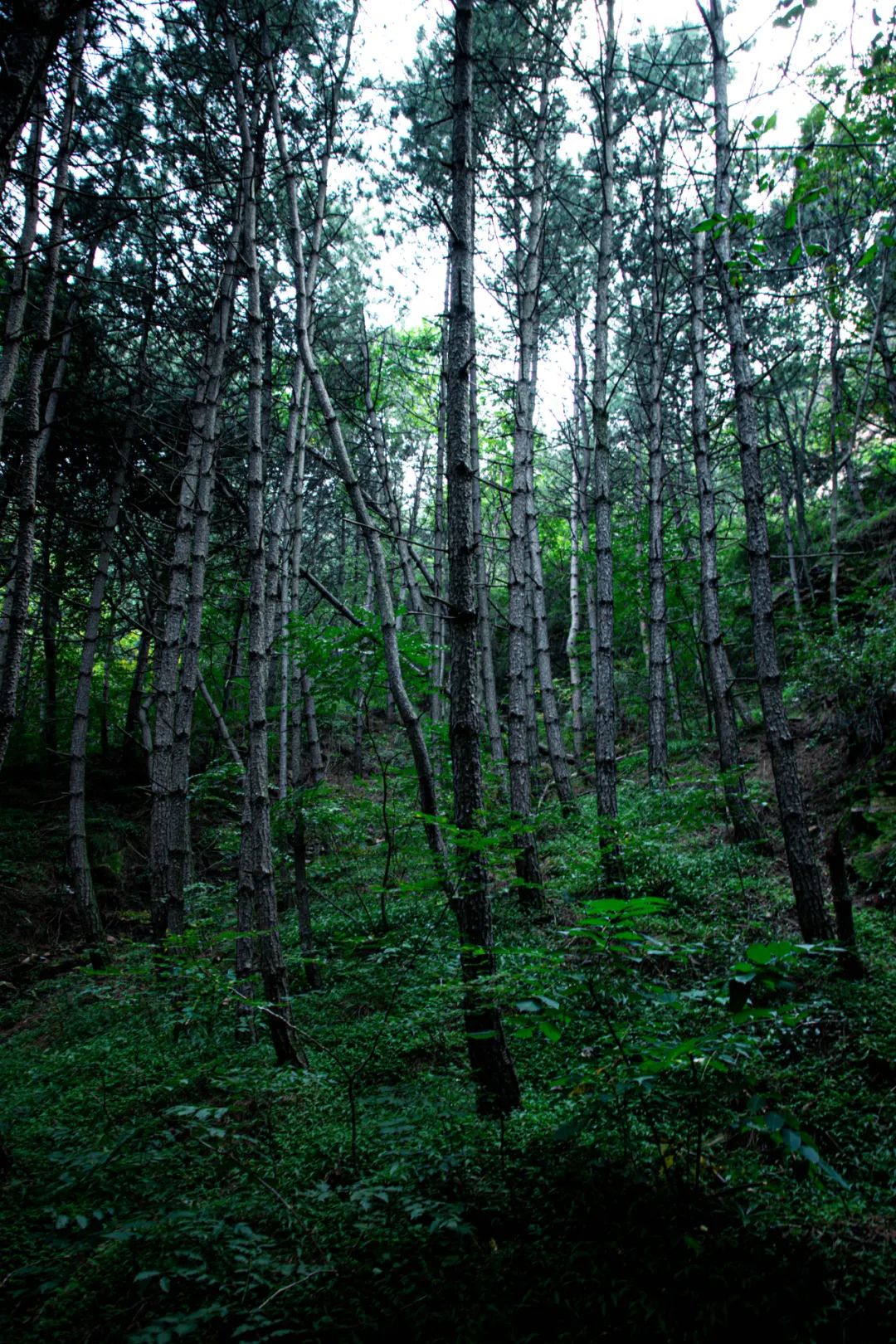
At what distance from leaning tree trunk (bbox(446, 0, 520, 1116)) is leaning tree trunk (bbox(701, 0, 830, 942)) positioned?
2436 millimetres

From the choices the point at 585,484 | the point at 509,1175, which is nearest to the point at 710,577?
the point at 585,484

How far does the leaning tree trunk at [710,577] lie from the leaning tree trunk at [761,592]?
278cm

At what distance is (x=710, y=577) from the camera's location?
931 cm

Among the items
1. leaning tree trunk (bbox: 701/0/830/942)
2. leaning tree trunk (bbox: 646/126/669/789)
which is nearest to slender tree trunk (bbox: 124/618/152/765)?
leaning tree trunk (bbox: 646/126/669/789)

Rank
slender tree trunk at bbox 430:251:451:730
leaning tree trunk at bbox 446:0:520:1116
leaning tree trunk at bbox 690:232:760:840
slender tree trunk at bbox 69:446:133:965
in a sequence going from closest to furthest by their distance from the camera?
leaning tree trunk at bbox 446:0:520:1116, leaning tree trunk at bbox 690:232:760:840, slender tree trunk at bbox 69:446:133:965, slender tree trunk at bbox 430:251:451:730

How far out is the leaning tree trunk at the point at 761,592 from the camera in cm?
504

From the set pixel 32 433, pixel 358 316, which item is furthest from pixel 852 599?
pixel 32 433

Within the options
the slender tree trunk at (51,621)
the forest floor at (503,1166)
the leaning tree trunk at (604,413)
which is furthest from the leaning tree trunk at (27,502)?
the slender tree trunk at (51,621)

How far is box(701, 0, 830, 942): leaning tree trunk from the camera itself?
5.04 m

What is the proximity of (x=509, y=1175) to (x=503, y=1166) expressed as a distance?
0.07 meters

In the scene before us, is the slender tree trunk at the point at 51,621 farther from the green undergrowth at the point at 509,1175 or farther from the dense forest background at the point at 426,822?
the green undergrowth at the point at 509,1175

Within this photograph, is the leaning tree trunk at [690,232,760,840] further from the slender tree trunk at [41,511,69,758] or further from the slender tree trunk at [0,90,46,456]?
the slender tree trunk at [41,511,69,758]

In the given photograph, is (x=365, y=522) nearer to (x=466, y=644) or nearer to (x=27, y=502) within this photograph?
(x=466, y=644)

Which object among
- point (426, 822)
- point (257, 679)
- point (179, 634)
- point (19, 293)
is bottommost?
point (426, 822)
